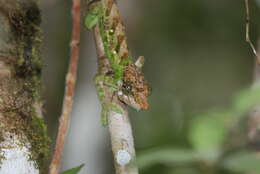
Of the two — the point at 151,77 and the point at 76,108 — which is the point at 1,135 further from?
the point at 151,77

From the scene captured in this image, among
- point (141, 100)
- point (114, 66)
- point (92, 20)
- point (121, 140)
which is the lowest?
point (121, 140)

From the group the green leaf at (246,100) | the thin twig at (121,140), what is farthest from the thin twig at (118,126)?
the green leaf at (246,100)

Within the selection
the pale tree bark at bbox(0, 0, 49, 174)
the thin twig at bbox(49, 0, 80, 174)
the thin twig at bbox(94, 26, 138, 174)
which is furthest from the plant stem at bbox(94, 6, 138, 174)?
the pale tree bark at bbox(0, 0, 49, 174)

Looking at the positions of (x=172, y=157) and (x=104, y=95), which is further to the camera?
(x=172, y=157)

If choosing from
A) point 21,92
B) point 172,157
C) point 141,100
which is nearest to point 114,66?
point 141,100

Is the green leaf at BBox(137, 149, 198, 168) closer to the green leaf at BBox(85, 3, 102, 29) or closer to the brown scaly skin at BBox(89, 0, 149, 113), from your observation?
the brown scaly skin at BBox(89, 0, 149, 113)

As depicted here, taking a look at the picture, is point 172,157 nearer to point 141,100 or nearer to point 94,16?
point 141,100
